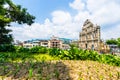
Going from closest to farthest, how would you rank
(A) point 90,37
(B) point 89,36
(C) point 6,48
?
(C) point 6,48 → (A) point 90,37 → (B) point 89,36

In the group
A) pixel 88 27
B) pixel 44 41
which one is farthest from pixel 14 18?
pixel 44 41

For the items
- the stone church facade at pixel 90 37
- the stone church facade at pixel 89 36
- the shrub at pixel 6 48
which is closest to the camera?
the shrub at pixel 6 48

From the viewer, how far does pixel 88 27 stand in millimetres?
77500

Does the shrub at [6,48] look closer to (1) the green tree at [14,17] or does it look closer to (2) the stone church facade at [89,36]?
(1) the green tree at [14,17]

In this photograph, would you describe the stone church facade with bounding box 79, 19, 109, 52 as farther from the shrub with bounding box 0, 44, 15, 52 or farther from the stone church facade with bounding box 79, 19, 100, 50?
the shrub with bounding box 0, 44, 15, 52

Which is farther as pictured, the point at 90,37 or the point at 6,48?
the point at 90,37

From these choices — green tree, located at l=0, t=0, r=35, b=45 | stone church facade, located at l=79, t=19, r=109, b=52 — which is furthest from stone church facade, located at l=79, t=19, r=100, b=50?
green tree, located at l=0, t=0, r=35, b=45

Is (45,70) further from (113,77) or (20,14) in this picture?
(20,14)

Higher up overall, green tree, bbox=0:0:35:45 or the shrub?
green tree, bbox=0:0:35:45

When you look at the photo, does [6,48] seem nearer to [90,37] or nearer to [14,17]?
[14,17]

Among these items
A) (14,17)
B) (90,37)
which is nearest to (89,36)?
(90,37)

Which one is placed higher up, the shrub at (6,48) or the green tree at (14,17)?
the green tree at (14,17)

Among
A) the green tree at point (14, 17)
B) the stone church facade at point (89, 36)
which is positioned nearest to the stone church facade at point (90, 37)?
the stone church facade at point (89, 36)

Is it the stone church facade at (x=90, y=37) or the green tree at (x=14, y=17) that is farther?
the stone church facade at (x=90, y=37)
